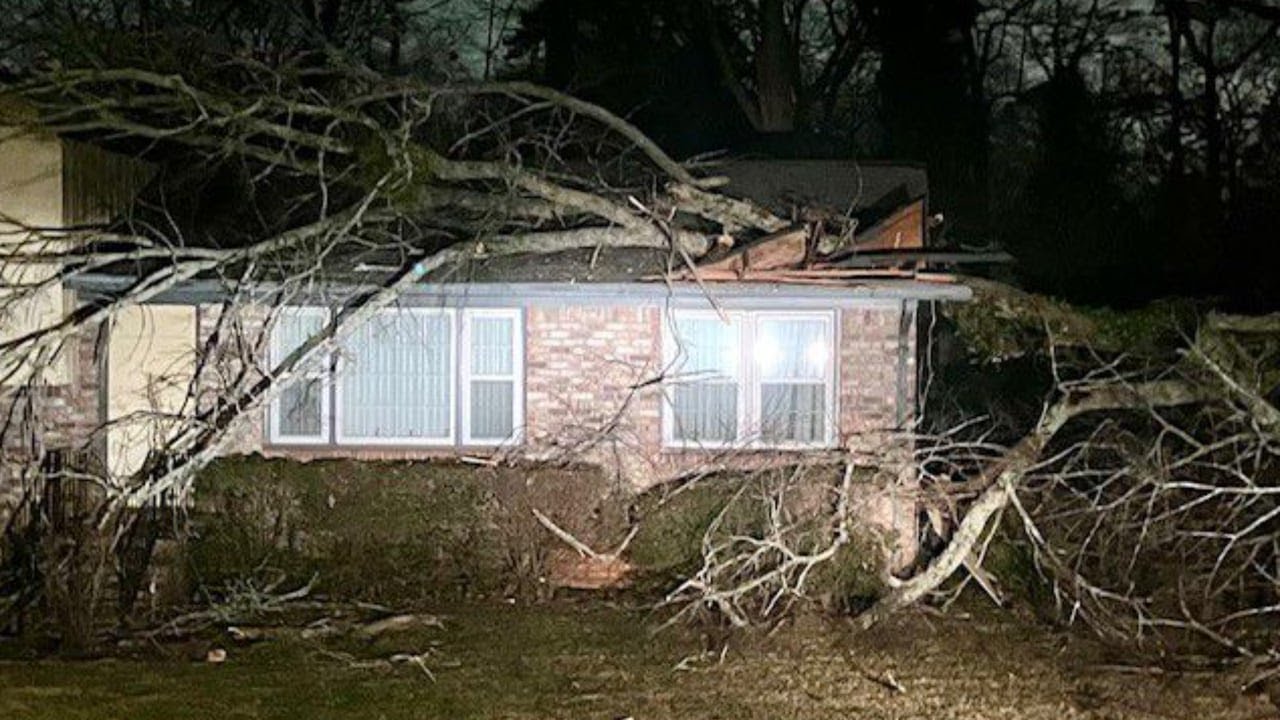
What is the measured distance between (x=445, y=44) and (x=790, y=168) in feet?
28.7

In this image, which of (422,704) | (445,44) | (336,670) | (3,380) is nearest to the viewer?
(422,704)

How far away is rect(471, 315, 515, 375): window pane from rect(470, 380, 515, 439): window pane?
0.40ft

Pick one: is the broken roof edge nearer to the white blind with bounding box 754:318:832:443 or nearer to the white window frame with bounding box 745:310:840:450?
the white window frame with bounding box 745:310:840:450

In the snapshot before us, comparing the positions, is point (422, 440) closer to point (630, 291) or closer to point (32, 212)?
point (630, 291)

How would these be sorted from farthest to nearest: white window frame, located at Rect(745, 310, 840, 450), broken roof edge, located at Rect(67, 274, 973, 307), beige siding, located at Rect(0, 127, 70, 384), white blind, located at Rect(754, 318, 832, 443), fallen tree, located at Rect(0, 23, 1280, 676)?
1. white blind, located at Rect(754, 318, 832, 443)
2. white window frame, located at Rect(745, 310, 840, 450)
3. broken roof edge, located at Rect(67, 274, 973, 307)
4. beige siding, located at Rect(0, 127, 70, 384)
5. fallen tree, located at Rect(0, 23, 1280, 676)

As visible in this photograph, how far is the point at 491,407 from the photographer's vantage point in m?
13.6

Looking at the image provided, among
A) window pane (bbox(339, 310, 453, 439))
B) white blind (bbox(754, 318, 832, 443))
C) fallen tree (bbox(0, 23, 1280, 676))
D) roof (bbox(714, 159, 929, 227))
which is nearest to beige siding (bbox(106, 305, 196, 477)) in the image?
fallen tree (bbox(0, 23, 1280, 676))

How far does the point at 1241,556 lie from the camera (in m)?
10.8

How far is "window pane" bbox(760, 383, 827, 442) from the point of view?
526 inches

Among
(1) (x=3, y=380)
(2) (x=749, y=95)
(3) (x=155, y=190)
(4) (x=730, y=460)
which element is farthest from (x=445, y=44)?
(1) (x=3, y=380)

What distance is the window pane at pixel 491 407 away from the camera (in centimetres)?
1355

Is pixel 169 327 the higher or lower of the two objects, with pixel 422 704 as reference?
higher

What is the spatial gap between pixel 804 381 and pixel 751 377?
49 cm

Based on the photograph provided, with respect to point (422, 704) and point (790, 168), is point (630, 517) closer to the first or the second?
point (422, 704)
